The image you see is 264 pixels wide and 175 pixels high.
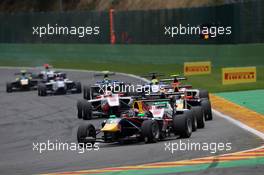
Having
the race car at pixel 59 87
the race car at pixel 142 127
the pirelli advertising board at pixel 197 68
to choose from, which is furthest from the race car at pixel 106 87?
the pirelli advertising board at pixel 197 68

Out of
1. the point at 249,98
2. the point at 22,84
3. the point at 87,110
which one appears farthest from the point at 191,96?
the point at 22,84

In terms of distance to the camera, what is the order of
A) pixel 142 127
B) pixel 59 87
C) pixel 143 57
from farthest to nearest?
pixel 143 57, pixel 59 87, pixel 142 127

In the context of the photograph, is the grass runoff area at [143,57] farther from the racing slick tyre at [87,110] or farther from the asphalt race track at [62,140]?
the racing slick tyre at [87,110]

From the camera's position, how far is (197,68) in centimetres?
4012

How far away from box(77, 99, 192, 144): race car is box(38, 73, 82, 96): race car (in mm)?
15118

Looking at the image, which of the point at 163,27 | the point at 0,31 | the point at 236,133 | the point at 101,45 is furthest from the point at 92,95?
the point at 0,31

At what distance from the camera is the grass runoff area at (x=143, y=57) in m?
39.5

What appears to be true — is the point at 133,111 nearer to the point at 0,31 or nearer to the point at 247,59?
the point at 247,59

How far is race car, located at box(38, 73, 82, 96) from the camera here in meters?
33.4

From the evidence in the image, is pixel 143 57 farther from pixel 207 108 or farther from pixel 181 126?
pixel 181 126

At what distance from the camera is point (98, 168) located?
1370 cm

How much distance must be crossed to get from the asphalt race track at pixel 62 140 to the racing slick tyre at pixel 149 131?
0.22m

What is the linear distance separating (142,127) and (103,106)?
7.02m

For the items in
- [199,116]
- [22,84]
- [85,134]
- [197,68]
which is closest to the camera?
[85,134]
